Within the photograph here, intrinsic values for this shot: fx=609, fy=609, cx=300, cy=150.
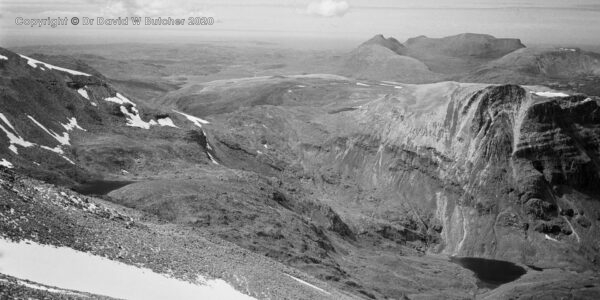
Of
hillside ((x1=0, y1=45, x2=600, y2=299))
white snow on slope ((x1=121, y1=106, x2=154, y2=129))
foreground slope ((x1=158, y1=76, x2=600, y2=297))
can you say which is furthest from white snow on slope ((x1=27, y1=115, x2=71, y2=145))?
foreground slope ((x1=158, y1=76, x2=600, y2=297))

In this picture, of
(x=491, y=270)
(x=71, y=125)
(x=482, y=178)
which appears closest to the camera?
(x=71, y=125)

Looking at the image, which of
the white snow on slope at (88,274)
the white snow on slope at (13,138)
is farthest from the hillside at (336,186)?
the white snow on slope at (88,274)

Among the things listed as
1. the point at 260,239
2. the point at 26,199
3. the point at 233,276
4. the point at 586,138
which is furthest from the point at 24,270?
the point at 586,138

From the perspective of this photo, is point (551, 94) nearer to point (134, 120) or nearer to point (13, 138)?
point (134, 120)

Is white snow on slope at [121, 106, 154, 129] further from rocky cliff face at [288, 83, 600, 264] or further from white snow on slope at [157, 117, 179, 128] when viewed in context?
rocky cliff face at [288, 83, 600, 264]

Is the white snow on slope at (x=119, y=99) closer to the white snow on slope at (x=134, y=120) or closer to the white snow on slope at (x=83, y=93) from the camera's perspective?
the white snow on slope at (x=134, y=120)

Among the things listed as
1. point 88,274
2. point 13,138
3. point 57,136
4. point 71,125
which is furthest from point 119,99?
point 88,274
